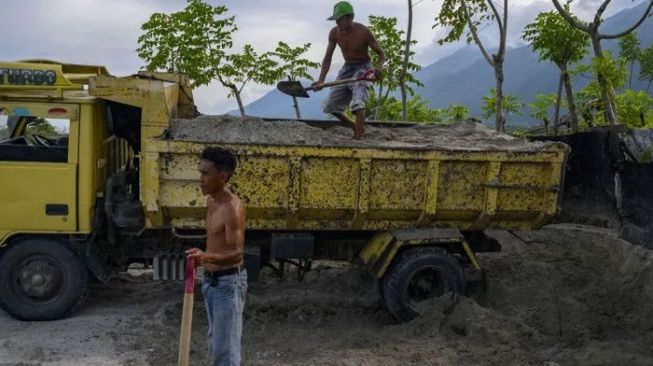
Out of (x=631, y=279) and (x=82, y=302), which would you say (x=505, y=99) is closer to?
(x=631, y=279)

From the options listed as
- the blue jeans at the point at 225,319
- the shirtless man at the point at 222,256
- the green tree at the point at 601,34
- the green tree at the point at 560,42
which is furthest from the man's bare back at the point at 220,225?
the green tree at the point at 560,42

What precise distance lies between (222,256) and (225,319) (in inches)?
14.4

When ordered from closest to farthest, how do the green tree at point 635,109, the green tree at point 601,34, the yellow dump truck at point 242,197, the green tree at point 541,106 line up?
the yellow dump truck at point 242,197
the green tree at point 601,34
the green tree at point 635,109
the green tree at point 541,106

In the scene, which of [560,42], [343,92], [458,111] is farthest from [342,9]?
[458,111]

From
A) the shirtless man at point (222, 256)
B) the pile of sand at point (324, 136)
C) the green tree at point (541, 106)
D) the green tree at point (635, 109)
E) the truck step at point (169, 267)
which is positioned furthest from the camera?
the green tree at point (541, 106)

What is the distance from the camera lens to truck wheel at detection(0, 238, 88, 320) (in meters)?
5.85

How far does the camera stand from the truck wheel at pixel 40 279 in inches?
230

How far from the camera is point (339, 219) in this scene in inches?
232

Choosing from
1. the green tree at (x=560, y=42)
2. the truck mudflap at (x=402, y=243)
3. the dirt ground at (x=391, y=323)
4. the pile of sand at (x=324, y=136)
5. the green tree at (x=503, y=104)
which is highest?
the green tree at (x=560, y=42)

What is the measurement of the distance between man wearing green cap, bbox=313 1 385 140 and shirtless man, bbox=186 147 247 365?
301 centimetres

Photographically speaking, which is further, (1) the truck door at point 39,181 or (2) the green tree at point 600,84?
(2) the green tree at point 600,84

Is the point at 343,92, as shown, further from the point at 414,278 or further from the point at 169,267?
the point at 169,267

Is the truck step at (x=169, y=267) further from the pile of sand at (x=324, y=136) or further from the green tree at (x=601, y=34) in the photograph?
the green tree at (x=601, y=34)

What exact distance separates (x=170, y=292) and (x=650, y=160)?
4902 millimetres
